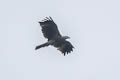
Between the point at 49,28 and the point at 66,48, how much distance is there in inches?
100

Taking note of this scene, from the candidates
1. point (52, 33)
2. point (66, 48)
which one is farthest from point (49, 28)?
point (66, 48)

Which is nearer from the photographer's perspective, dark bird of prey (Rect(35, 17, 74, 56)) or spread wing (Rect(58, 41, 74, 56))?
dark bird of prey (Rect(35, 17, 74, 56))

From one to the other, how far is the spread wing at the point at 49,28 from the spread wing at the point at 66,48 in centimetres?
135

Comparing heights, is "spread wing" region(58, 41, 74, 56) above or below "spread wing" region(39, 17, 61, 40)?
below

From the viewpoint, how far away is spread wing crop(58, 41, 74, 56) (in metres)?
29.7

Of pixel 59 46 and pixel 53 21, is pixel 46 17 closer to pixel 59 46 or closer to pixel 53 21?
pixel 53 21

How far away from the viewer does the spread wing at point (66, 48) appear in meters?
29.7

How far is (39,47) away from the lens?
27359 millimetres

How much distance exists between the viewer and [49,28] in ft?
94.7

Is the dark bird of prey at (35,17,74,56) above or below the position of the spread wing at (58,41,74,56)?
above

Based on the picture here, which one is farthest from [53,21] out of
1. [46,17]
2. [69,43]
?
[69,43]

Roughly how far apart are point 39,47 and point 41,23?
2.44 metres

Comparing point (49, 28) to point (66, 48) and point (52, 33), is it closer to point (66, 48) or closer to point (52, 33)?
point (52, 33)

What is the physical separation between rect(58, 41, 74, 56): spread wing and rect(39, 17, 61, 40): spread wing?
4.42 ft
